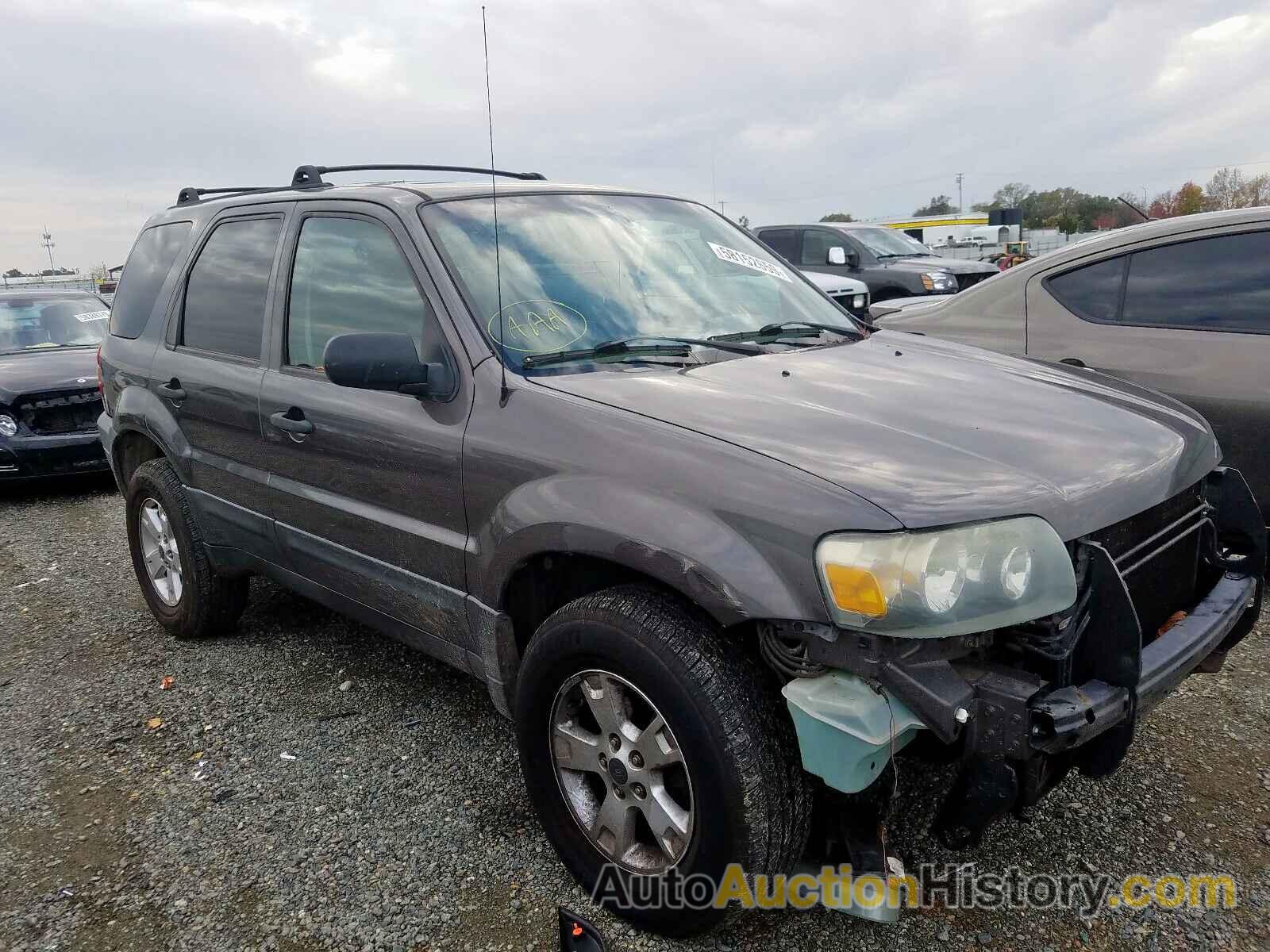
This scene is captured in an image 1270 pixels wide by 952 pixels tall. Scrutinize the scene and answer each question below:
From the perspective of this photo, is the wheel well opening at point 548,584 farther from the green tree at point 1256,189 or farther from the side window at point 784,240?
the green tree at point 1256,189

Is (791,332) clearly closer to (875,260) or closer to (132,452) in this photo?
(132,452)

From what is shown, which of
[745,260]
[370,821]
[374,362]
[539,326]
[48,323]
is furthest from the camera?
[48,323]

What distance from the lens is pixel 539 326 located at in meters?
2.70

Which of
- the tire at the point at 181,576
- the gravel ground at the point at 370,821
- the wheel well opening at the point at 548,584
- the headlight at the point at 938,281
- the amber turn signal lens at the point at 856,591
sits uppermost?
the headlight at the point at 938,281

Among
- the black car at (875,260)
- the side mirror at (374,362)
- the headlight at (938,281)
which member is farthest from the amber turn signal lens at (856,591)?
the headlight at (938,281)

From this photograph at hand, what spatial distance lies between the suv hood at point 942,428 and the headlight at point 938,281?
9.44 m

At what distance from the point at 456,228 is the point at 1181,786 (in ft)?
9.02

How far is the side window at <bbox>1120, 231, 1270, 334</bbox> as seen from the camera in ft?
13.0

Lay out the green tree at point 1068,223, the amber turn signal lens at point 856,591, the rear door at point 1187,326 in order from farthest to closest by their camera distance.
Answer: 1. the green tree at point 1068,223
2. the rear door at point 1187,326
3. the amber turn signal lens at point 856,591

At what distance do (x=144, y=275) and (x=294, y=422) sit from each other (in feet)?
5.88

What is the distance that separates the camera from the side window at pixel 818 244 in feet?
42.2

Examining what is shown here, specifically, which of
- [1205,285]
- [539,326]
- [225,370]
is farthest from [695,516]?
[1205,285]

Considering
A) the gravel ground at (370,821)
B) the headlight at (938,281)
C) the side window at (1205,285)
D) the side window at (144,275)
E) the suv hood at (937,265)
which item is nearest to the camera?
the gravel ground at (370,821)

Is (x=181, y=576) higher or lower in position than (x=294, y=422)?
lower
